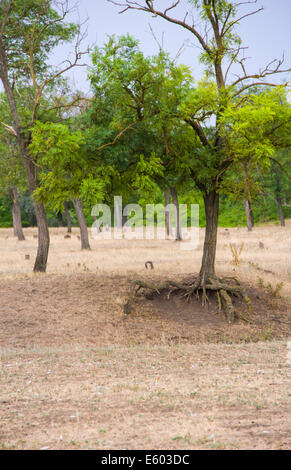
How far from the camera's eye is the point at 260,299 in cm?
1225

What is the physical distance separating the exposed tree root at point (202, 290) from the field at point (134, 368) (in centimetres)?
27

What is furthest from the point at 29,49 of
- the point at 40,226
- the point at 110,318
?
the point at 110,318

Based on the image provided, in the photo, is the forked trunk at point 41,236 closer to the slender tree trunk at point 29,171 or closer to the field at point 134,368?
the slender tree trunk at point 29,171

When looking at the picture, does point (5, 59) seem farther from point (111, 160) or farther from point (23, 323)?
point (23, 323)

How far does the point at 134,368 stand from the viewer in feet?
22.3

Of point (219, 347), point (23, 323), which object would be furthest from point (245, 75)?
point (23, 323)

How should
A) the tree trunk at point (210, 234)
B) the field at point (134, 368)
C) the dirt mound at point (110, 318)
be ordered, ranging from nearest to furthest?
the field at point (134, 368) < the dirt mound at point (110, 318) < the tree trunk at point (210, 234)

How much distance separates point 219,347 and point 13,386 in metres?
3.84

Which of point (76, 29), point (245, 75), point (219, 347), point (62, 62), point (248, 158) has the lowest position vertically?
point (219, 347)

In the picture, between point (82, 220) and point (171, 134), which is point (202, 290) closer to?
point (171, 134)

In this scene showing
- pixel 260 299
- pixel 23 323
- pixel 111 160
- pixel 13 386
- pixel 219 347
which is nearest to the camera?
pixel 13 386

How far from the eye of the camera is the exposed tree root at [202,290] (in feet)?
37.8

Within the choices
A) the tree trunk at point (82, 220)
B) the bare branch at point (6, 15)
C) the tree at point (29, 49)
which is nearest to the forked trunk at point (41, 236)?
the tree at point (29, 49)

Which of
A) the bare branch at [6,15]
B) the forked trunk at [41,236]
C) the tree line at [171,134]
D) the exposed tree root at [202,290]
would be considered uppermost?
the bare branch at [6,15]
